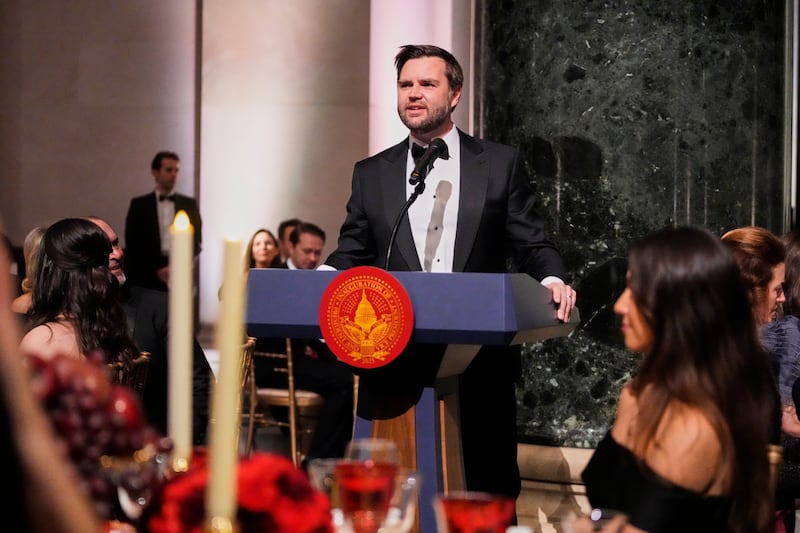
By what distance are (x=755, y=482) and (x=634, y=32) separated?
10.9 ft

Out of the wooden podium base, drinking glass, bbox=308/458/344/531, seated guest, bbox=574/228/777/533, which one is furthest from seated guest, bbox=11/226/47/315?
drinking glass, bbox=308/458/344/531

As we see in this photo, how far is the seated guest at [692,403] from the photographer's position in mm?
Result: 1989

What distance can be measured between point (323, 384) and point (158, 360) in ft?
10.4

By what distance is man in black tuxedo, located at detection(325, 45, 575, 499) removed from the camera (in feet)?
12.6

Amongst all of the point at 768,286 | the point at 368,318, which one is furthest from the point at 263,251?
the point at 368,318

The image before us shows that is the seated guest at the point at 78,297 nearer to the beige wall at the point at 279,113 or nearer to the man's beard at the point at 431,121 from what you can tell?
the man's beard at the point at 431,121

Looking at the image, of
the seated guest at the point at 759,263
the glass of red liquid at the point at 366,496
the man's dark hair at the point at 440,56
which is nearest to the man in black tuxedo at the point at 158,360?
the man's dark hair at the point at 440,56

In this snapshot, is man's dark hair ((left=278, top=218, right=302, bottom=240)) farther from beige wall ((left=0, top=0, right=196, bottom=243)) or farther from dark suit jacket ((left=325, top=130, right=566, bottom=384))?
dark suit jacket ((left=325, top=130, right=566, bottom=384))

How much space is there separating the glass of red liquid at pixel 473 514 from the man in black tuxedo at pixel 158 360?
8.97 ft

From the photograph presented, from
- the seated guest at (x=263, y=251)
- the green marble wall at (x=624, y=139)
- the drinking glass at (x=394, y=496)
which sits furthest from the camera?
the seated guest at (x=263, y=251)

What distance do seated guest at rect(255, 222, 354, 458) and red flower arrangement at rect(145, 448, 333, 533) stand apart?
5979 mm

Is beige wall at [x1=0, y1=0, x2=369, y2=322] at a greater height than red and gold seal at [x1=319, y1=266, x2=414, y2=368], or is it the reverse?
beige wall at [x1=0, y1=0, x2=369, y2=322]

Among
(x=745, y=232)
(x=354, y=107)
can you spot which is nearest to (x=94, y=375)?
(x=745, y=232)

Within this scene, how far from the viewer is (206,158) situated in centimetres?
913
